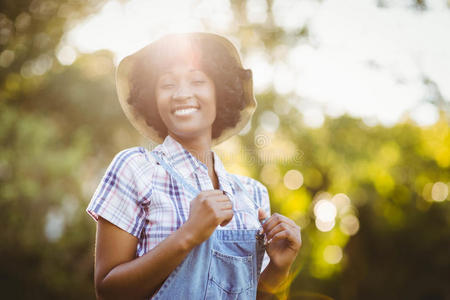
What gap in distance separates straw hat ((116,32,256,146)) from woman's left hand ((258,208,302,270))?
2.28ft

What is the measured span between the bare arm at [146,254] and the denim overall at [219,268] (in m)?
0.08

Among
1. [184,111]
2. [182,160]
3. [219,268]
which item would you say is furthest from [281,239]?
[184,111]

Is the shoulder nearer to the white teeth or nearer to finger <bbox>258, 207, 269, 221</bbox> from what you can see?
the white teeth

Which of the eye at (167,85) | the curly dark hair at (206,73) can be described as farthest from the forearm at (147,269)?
the curly dark hair at (206,73)

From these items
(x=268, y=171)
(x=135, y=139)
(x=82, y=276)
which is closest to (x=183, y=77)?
(x=82, y=276)

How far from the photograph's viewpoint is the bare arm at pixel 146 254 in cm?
123

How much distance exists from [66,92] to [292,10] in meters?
7.05

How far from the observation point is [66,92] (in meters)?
11.1

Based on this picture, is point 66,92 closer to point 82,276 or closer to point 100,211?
point 82,276

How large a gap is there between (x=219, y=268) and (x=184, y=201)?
282 mm

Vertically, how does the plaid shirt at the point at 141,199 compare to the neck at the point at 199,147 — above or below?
below

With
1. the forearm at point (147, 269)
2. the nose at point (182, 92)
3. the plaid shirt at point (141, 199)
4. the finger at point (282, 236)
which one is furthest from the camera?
the nose at point (182, 92)

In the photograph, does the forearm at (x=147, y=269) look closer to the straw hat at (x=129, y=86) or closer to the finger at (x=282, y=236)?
the finger at (x=282, y=236)

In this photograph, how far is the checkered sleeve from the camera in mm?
1317
